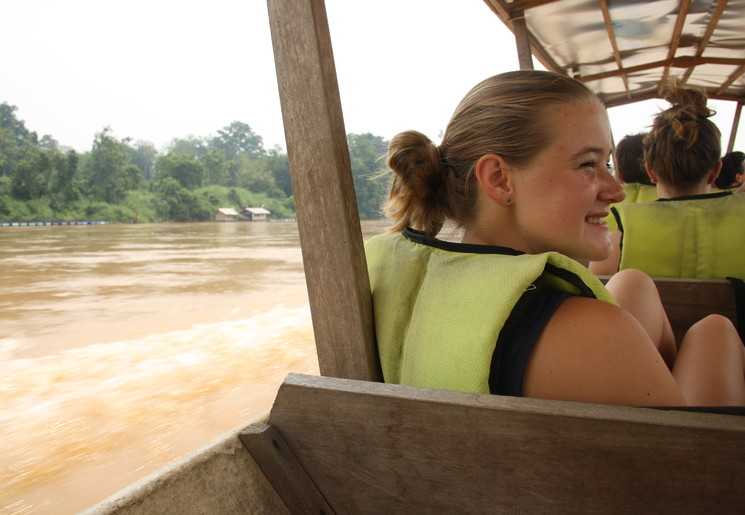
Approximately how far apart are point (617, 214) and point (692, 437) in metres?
1.62

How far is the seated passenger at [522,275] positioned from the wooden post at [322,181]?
6 centimetres

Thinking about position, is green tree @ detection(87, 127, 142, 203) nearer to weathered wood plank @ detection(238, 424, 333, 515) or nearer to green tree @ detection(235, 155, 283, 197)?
green tree @ detection(235, 155, 283, 197)

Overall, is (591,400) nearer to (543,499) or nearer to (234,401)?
(543,499)

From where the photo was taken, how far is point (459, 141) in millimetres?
1113

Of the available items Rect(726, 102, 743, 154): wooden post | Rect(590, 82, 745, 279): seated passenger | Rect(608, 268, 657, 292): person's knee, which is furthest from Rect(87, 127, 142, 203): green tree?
Rect(608, 268, 657, 292): person's knee

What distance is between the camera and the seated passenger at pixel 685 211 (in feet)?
6.11

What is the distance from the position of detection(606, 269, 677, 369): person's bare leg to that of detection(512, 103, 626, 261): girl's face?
0.32m

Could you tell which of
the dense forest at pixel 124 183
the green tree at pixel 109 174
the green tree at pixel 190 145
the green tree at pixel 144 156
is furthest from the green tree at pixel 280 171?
the green tree at pixel 190 145

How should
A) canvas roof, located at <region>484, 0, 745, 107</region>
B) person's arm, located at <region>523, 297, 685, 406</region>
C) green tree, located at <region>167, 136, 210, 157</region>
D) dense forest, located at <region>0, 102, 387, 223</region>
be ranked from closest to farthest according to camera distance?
person's arm, located at <region>523, 297, 685, 406</region> < canvas roof, located at <region>484, 0, 745, 107</region> < dense forest, located at <region>0, 102, 387, 223</region> < green tree, located at <region>167, 136, 210, 157</region>

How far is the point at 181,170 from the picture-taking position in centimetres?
4800

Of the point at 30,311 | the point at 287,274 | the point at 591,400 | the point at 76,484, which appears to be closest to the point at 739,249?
the point at 591,400

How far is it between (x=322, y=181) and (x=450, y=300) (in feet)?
0.93

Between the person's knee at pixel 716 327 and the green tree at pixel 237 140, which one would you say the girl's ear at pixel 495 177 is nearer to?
the person's knee at pixel 716 327

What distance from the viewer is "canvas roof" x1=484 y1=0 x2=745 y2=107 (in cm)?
409
